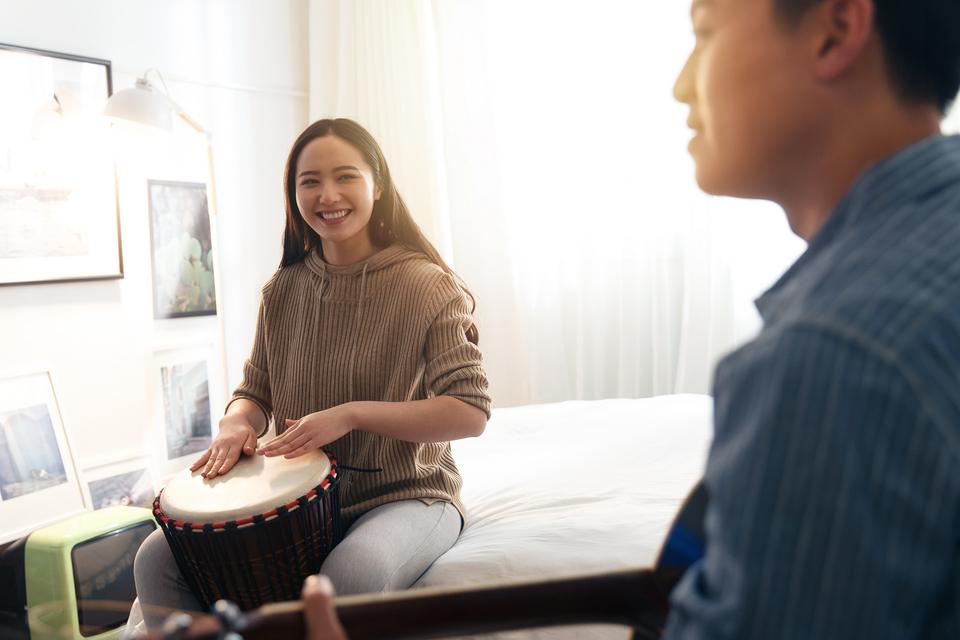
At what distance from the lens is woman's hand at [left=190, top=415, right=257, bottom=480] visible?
1595 mm

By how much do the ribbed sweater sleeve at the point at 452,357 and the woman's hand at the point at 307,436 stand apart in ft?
0.79

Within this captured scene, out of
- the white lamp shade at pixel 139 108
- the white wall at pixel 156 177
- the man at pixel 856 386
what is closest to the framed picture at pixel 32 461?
the white wall at pixel 156 177

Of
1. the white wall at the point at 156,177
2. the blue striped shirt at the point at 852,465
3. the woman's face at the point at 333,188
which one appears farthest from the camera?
→ the white wall at the point at 156,177

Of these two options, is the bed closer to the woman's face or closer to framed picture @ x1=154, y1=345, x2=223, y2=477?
the woman's face

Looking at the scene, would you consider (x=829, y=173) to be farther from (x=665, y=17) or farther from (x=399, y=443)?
(x=665, y=17)

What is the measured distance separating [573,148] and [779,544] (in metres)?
3.14

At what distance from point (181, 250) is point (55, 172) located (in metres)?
0.57

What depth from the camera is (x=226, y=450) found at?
5.39ft

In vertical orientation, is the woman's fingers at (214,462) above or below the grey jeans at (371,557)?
above

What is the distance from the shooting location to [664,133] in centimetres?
332

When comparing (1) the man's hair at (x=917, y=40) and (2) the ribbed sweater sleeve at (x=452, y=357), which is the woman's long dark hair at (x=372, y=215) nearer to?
(2) the ribbed sweater sleeve at (x=452, y=357)

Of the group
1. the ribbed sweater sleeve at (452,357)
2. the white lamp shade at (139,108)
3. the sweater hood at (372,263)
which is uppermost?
the white lamp shade at (139,108)

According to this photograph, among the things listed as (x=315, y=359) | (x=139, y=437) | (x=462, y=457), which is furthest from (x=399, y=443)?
(x=139, y=437)

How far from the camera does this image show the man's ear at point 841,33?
63 cm
